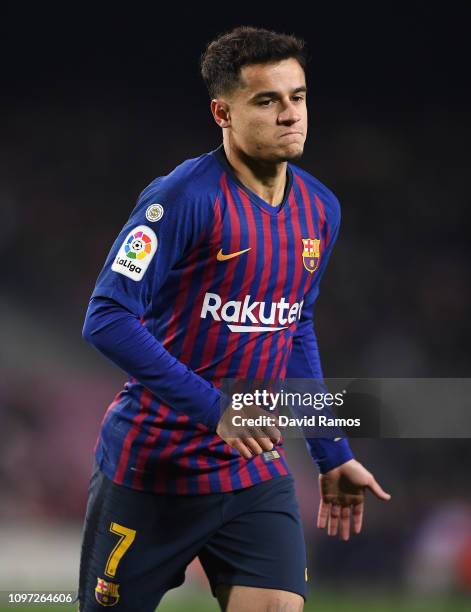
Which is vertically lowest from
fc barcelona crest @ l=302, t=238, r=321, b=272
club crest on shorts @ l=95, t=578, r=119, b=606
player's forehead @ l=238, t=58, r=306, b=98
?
club crest on shorts @ l=95, t=578, r=119, b=606

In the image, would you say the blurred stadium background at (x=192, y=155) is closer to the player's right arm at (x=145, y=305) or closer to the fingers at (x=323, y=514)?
the fingers at (x=323, y=514)

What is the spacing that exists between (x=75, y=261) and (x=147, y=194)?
4.19 meters

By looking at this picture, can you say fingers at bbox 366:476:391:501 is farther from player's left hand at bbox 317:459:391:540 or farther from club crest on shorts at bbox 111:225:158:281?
club crest on shorts at bbox 111:225:158:281

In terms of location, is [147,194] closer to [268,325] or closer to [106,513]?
[268,325]

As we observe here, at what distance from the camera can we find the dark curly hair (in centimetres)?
261

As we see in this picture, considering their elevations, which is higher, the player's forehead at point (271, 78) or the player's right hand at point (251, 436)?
the player's forehead at point (271, 78)

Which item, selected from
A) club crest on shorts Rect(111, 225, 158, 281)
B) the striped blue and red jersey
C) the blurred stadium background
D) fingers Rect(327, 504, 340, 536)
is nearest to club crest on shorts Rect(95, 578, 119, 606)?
the striped blue and red jersey

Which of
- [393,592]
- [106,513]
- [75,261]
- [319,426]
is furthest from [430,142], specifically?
[106,513]

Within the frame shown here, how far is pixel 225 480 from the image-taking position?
8.45 ft

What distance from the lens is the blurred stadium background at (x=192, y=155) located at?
20.8 ft

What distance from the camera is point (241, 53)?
8.66 feet

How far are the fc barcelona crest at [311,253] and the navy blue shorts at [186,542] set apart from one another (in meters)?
0.61

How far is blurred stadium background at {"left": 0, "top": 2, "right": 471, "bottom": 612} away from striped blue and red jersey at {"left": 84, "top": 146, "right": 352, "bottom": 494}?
3.71 m

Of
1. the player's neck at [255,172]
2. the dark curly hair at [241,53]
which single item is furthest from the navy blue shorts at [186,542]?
the dark curly hair at [241,53]
